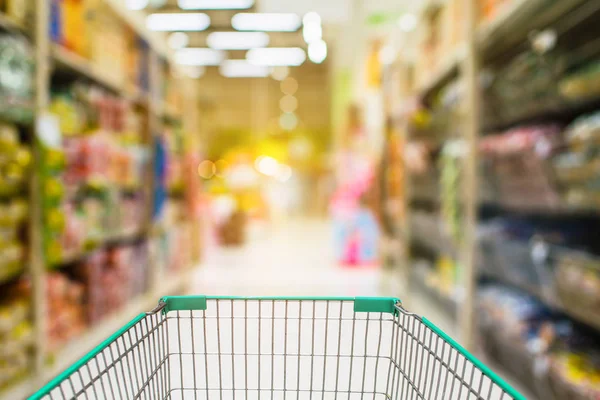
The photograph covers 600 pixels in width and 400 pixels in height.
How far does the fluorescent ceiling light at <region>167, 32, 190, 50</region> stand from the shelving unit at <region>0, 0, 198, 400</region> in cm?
694

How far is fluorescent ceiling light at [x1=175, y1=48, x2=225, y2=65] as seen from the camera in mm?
12250

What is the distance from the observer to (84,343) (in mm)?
2738

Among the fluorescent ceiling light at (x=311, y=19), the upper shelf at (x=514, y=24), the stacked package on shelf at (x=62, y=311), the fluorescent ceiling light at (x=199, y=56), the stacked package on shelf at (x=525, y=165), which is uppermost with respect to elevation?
the fluorescent ceiling light at (x=199, y=56)

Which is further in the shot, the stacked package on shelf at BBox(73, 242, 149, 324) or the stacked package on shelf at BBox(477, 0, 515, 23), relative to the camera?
the stacked package on shelf at BBox(73, 242, 149, 324)

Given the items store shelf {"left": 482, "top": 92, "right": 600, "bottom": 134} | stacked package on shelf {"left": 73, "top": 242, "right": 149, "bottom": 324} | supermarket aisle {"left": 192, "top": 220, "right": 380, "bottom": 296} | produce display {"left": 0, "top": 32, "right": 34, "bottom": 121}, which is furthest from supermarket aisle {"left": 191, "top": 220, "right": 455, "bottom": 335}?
produce display {"left": 0, "top": 32, "right": 34, "bottom": 121}

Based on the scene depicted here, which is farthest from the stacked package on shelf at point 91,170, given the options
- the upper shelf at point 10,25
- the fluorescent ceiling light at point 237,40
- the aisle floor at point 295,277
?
the fluorescent ceiling light at point 237,40

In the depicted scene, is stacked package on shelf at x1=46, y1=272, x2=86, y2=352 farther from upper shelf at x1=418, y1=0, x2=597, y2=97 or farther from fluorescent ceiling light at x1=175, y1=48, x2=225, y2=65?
fluorescent ceiling light at x1=175, y1=48, x2=225, y2=65

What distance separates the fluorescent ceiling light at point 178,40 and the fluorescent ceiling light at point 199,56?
0.48m

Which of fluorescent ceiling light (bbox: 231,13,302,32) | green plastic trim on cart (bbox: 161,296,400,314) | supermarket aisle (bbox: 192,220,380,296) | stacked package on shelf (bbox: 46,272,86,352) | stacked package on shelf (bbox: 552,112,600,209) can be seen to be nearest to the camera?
green plastic trim on cart (bbox: 161,296,400,314)

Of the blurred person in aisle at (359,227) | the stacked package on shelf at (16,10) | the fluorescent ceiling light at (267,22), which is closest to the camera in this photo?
the stacked package on shelf at (16,10)

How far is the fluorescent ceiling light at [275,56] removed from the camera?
38.7ft

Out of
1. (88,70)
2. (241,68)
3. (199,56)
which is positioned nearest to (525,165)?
(88,70)

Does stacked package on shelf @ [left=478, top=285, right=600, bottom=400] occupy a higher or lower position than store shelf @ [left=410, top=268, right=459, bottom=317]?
higher

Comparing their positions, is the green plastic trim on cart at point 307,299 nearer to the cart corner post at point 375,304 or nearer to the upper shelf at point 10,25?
the cart corner post at point 375,304
